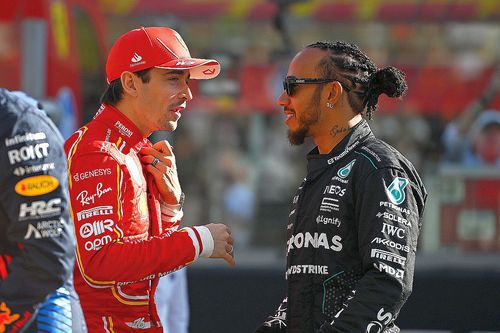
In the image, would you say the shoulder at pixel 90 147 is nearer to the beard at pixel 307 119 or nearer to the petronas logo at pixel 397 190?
the beard at pixel 307 119

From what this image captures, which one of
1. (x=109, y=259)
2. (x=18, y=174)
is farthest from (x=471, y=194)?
(x=18, y=174)

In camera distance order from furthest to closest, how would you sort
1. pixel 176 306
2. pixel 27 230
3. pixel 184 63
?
pixel 176 306, pixel 184 63, pixel 27 230

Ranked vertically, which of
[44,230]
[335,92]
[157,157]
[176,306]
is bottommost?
[176,306]

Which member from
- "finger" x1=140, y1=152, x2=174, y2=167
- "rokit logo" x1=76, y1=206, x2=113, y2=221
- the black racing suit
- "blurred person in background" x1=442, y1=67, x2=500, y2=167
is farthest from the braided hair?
"blurred person in background" x1=442, y1=67, x2=500, y2=167

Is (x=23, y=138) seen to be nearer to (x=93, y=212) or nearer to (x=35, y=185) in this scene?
(x=35, y=185)

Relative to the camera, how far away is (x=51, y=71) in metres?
7.04

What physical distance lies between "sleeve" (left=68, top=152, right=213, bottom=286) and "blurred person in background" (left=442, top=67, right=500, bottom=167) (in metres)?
4.10

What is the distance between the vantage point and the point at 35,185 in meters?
2.35

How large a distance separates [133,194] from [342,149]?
70cm

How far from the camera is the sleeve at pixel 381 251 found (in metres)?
2.83

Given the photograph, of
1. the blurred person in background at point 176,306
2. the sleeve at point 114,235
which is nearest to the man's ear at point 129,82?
the sleeve at point 114,235

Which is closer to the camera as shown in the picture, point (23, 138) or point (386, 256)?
point (23, 138)

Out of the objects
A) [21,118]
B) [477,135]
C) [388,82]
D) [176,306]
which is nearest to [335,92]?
[388,82]

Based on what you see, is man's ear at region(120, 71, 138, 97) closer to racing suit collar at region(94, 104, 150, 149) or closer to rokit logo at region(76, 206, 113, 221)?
racing suit collar at region(94, 104, 150, 149)
